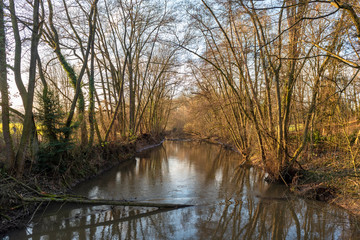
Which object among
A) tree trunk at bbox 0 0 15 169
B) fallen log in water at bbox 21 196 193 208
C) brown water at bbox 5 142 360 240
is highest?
tree trunk at bbox 0 0 15 169

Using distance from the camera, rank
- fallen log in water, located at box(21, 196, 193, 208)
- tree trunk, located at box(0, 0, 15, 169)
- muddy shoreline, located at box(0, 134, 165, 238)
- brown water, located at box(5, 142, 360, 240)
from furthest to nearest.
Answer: tree trunk, located at box(0, 0, 15, 169) < fallen log in water, located at box(21, 196, 193, 208) < brown water, located at box(5, 142, 360, 240) < muddy shoreline, located at box(0, 134, 165, 238)

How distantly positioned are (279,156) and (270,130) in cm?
114

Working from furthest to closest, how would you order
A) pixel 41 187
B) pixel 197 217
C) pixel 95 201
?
1. pixel 41 187
2. pixel 95 201
3. pixel 197 217

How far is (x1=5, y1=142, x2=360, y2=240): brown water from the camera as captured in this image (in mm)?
5176

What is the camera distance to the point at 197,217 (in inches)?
237

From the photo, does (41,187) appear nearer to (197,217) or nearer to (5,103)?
(5,103)

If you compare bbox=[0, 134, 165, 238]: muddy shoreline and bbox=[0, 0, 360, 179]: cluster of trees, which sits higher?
bbox=[0, 0, 360, 179]: cluster of trees

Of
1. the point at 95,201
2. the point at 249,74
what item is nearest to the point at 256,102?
Answer: the point at 249,74

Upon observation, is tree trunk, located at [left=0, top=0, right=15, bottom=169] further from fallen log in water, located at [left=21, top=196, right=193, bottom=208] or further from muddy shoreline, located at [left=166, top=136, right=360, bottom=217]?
muddy shoreline, located at [left=166, top=136, right=360, bottom=217]

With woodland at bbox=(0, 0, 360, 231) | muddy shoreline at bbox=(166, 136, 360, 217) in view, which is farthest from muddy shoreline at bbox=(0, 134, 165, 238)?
muddy shoreline at bbox=(166, 136, 360, 217)

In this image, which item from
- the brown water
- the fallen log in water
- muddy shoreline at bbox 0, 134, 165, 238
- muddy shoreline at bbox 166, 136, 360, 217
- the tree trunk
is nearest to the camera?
muddy shoreline at bbox 0, 134, 165, 238

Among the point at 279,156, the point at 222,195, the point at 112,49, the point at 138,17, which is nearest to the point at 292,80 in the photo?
the point at 279,156

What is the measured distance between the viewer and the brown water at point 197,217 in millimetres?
5176

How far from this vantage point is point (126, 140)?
52.7 ft
